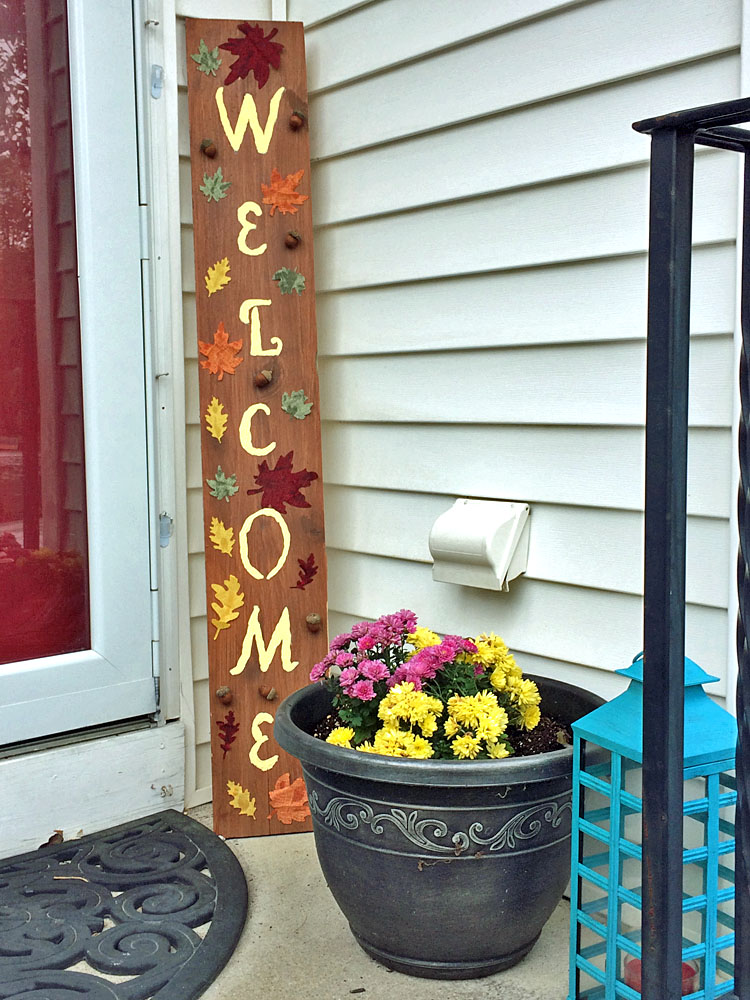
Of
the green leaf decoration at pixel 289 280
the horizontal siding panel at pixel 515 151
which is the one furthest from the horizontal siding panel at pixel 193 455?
the horizontal siding panel at pixel 515 151

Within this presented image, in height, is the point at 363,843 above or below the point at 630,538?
below

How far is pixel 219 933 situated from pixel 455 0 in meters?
1.76

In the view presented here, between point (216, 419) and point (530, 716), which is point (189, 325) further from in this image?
point (530, 716)

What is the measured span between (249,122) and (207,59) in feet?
0.50

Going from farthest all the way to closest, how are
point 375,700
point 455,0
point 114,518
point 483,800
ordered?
point 114,518
point 455,0
point 375,700
point 483,800

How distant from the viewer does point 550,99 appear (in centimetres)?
167

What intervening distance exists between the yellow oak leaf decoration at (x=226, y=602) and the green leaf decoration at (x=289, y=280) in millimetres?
634

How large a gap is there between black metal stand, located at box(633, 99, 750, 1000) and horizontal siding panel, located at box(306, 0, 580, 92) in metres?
0.91

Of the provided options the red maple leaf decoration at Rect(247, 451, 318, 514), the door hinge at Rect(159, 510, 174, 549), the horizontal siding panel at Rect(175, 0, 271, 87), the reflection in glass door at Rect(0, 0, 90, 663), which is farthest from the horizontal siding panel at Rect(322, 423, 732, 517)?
the horizontal siding panel at Rect(175, 0, 271, 87)

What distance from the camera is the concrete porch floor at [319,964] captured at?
59.1 inches

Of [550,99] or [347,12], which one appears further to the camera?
[347,12]

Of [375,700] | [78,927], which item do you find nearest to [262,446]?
[375,700]

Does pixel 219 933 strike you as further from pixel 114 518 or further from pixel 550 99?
pixel 550 99

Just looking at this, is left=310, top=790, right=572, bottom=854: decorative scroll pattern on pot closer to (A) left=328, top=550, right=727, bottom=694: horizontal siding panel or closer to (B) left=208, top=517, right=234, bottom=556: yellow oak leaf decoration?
(A) left=328, top=550, right=727, bottom=694: horizontal siding panel
